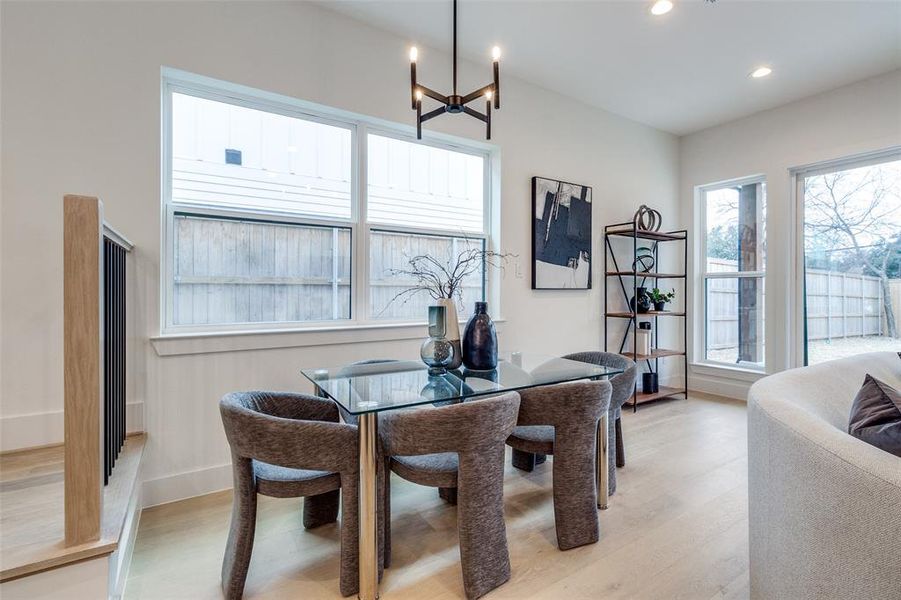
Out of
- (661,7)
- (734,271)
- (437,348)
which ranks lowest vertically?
(437,348)

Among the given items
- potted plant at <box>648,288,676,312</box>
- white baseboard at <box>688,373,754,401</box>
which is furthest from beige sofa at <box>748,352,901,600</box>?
white baseboard at <box>688,373,754,401</box>

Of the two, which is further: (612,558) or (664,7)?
(664,7)

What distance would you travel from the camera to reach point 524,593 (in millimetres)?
1534

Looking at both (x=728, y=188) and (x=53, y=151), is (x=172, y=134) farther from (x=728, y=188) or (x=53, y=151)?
(x=728, y=188)

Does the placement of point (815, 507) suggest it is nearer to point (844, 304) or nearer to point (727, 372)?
point (844, 304)

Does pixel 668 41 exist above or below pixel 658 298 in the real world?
above

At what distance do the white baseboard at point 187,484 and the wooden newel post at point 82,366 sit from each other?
1.10 metres

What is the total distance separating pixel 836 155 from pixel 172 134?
17.4ft

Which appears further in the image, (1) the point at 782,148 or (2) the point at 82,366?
(1) the point at 782,148

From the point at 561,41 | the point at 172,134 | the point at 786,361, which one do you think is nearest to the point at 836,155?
the point at 786,361

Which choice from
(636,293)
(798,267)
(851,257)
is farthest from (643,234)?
(851,257)

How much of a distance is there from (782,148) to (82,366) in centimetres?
549

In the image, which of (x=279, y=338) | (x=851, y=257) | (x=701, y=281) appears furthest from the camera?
(x=701, y=281)

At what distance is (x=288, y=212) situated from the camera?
8.84 feet
